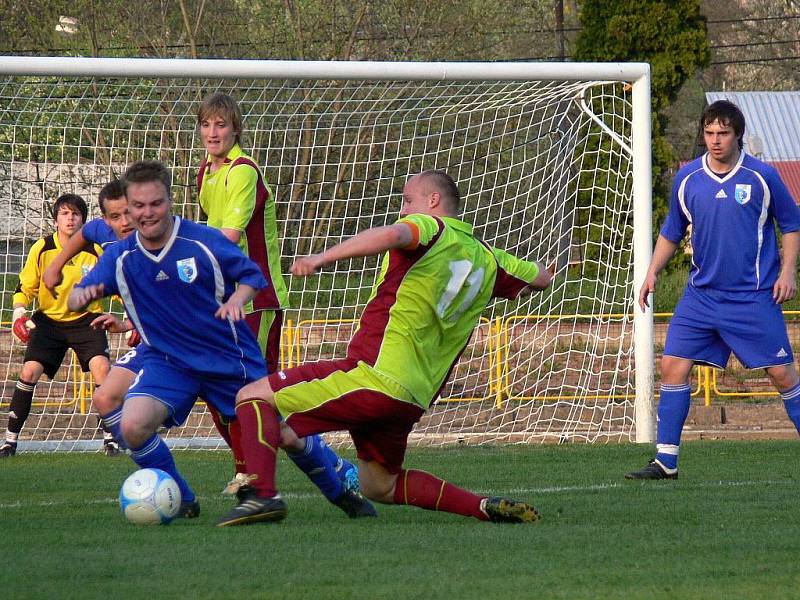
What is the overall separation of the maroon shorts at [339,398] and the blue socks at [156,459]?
29.0 inches

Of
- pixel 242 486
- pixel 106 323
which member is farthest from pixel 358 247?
pixel 106 323

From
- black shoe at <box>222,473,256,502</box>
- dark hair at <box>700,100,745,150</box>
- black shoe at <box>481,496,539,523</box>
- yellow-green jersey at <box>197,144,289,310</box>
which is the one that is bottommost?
black shoe at <box>222,473,256,502</box>

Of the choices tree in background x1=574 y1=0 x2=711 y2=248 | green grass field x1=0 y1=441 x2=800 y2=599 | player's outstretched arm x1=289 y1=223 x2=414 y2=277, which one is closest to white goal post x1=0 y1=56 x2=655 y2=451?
green grass field x1=0 y1=441 x2=800 y2=599

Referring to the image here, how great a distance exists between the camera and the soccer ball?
201 inches

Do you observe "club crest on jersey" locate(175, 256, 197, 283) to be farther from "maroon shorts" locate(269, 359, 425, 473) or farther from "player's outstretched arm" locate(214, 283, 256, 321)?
"maroon shorts" locate(269, 359, 425, 473)

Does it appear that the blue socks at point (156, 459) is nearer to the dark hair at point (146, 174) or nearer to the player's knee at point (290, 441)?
the player's knee at point (290, 441)

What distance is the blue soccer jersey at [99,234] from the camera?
654cm

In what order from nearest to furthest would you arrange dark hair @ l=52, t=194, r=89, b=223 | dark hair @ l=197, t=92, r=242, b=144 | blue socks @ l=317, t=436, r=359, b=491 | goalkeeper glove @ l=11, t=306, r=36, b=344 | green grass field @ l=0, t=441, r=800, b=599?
green grass field @ l=0, t=441, r=800, b=599, blue socks @ l=317, t=436, r=359, b=491, dark hair @ l=197, t=92, r=242, b=144, dark hair @ l=52, t=194, r=89, b=223, goalkeeper glove @ l=11, t=306, r=36, b=344

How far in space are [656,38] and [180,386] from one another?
17937mm

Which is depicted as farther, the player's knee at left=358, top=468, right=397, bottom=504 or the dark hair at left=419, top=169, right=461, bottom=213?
the player's knee at left=358, top=468, right=397, bottom=504

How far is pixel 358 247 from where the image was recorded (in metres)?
4.34

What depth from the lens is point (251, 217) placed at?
247 inches

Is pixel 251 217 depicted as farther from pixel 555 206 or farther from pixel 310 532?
pixel 555 206

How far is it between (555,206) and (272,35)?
12.0 meters
